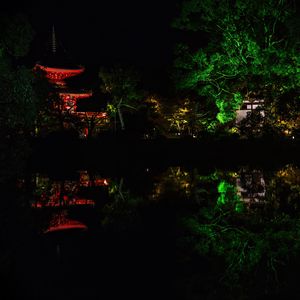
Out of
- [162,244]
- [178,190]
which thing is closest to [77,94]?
[178,190]

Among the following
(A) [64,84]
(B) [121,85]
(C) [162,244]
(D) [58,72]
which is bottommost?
(C) [162,244]

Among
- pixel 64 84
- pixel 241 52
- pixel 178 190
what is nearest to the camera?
pixel 178 190

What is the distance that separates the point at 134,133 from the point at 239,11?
7.94 meters

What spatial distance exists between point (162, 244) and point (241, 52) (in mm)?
19845

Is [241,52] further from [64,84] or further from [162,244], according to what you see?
[162,244]

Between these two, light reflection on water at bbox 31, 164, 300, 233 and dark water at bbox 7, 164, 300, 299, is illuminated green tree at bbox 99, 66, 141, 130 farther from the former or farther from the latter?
dark water at bbox 7, 164, 300, 299

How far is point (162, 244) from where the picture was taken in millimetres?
6625

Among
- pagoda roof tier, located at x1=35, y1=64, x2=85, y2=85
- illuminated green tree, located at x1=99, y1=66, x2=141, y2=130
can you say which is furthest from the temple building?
illuminated green tree, located at x1=99, y1=66, x2=141, y2=130

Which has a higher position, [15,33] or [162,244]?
[15,33]

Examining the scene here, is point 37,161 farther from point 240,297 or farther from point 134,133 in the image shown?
point 240,297

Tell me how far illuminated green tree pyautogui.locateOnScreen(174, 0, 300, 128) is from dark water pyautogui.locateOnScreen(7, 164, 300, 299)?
12712 millimetres

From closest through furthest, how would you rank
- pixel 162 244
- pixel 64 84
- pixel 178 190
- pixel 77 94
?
pixel 162 244, pixel 178 190, pixel 77 94, pixel 64 84

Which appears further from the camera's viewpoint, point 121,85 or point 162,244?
point 121,85

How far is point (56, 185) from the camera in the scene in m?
14.5
